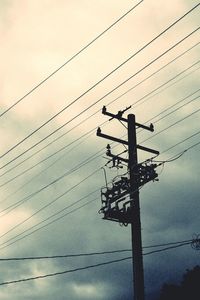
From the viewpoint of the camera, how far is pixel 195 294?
47.9 metres

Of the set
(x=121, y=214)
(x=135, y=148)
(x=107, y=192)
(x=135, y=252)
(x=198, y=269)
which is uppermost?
(x=198, y=269)

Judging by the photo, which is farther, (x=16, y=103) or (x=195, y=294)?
(x=195, y=294)

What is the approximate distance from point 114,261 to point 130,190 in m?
3.82

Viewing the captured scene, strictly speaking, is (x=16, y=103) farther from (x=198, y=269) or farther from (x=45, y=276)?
(x=198, y=269)

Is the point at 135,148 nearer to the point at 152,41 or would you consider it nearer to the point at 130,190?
the point at 130,190

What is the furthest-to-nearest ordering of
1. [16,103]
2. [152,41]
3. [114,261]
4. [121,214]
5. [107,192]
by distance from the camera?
[114,261] → [107,192] → [121,214] → [16,103] → [152,41]

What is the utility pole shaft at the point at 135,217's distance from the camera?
43.9 ft

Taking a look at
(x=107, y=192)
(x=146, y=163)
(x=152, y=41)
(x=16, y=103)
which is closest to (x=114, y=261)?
(x=107, y=192)

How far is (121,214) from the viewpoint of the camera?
15.2m

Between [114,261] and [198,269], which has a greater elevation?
[198,269]

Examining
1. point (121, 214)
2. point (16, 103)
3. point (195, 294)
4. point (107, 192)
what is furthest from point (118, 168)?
point (195, 294)

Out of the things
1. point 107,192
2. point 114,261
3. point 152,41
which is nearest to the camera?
point 152,41

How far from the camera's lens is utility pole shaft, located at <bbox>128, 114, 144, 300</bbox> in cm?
1339

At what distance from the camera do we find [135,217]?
14.6 metres
